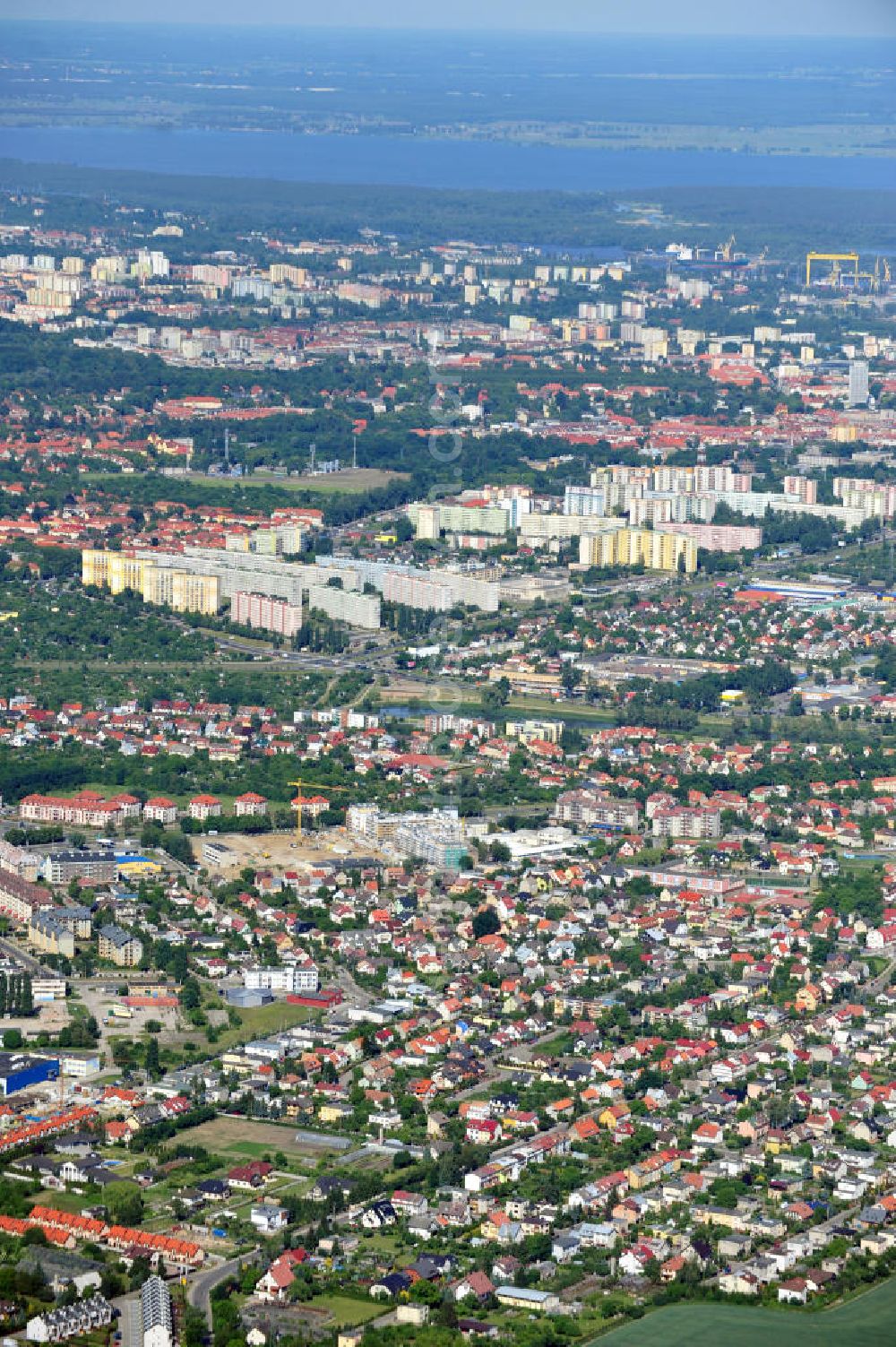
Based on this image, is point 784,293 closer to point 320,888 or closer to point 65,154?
point 65,154

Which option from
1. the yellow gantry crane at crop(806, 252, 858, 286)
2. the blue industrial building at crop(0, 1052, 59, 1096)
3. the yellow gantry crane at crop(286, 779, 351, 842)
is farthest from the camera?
the yellow gantry crane at crop(806, 252, 858, 286)

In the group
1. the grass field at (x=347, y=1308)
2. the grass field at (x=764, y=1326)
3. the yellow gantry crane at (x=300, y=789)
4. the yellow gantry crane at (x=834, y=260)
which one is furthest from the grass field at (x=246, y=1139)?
the yellow gantry crane at (x=834, y=260)

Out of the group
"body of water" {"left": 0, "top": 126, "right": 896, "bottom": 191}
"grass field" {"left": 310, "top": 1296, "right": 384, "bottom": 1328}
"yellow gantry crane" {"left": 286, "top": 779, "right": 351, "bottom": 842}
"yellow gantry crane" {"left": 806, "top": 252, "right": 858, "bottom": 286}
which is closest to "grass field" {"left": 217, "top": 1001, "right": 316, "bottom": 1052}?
"grass field" {"left": 310, "top": 1296, "right": 384, "bottom": 1328}

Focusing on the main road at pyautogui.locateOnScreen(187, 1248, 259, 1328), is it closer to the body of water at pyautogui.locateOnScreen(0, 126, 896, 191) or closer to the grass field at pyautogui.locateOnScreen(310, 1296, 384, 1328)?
the grass field at pyautogui.locateOnScreen(310, 1296, 384, 1328)

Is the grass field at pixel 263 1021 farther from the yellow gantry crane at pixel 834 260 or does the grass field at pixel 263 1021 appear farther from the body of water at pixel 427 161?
the body of water at pixel 427 161

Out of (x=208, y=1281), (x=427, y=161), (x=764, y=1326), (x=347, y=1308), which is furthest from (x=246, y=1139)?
(x=427, y=161)

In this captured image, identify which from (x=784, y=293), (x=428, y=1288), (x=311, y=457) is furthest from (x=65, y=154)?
(x=428, y=1288)
